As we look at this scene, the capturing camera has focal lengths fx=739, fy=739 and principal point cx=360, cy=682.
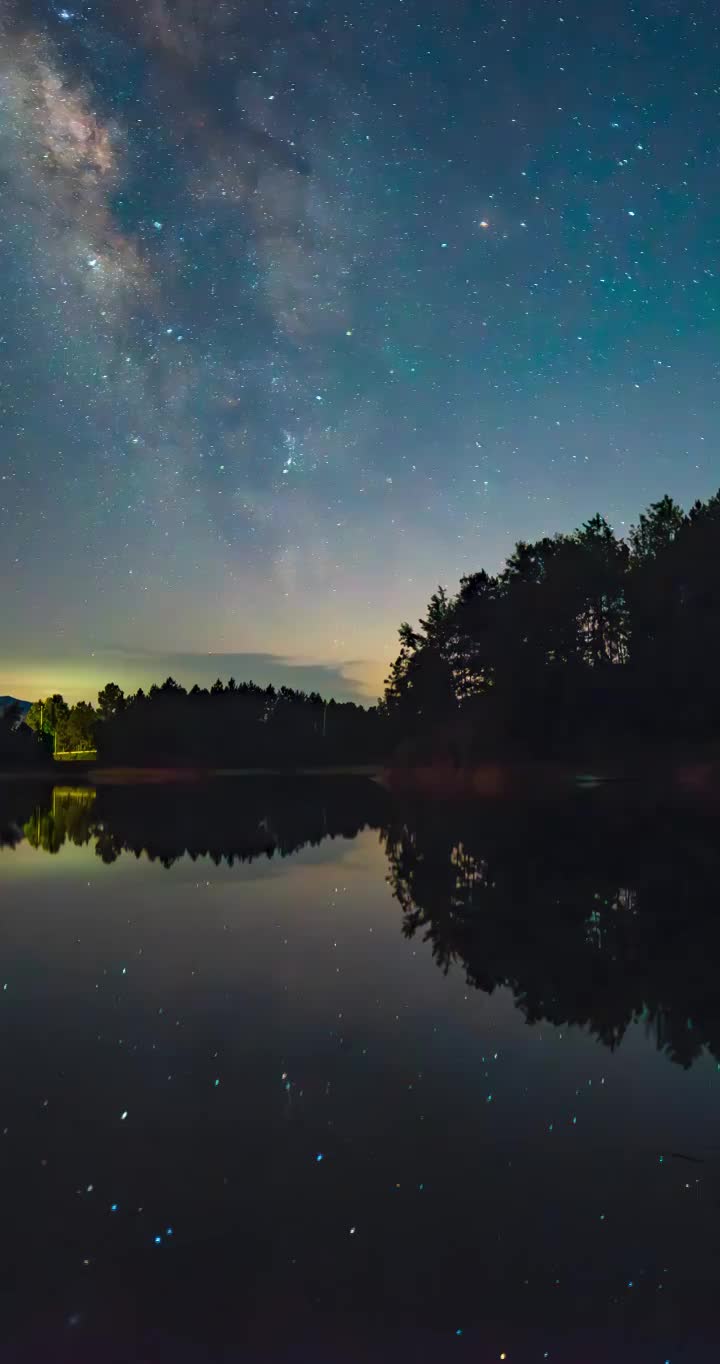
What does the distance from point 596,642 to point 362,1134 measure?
179 feet

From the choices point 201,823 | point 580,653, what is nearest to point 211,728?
point 580,653

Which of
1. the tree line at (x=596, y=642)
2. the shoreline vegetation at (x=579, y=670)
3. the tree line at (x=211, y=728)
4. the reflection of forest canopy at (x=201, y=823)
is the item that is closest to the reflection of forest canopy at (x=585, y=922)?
the reflection of forest canopy at (x=201, y=823)

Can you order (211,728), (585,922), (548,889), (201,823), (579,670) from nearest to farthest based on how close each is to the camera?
(585,922) < (548,889) < (201,823) < (579,670) < (211,728)

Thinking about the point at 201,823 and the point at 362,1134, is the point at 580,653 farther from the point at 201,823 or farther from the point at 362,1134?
the point at 362,1134

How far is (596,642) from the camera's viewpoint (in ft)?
183

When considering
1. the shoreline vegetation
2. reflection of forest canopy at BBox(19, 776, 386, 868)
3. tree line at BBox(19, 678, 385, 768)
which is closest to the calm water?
reflection of forest canopy at BBox(19, 776, 386, 868)

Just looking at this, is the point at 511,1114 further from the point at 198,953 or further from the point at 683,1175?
the point at 198,953

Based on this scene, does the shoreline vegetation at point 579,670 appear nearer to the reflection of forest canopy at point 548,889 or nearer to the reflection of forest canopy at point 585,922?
the reflection of forest canopy at point 548,889

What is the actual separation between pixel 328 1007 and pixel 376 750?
119 meters

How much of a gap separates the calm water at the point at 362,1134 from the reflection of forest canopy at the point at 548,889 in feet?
0.22

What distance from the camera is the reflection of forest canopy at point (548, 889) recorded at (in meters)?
6.90

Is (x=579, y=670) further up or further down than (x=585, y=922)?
further up

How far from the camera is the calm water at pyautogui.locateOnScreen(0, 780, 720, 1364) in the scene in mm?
3039

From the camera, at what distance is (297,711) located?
182375mm
